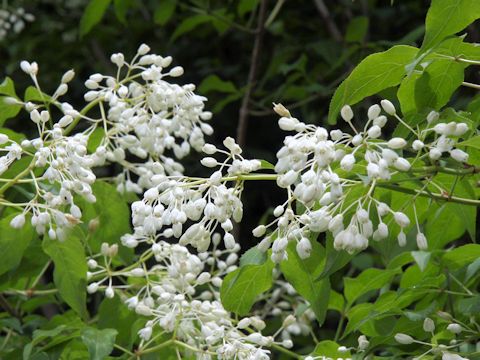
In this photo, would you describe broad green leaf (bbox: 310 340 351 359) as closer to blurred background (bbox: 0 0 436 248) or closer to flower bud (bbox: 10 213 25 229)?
flower bud (bbox: 10 213 25 229)

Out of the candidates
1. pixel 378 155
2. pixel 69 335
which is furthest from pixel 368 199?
pixel 69 335

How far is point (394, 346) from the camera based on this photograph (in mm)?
2338

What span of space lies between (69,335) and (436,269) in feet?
3.13

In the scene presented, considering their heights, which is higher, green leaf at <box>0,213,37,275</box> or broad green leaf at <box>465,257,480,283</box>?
broad green leaf at <box>465,257,480,283</box>

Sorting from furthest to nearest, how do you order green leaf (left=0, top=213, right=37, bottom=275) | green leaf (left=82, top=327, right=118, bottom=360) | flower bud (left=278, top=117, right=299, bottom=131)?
green leaf (left=0, top=213, right=37, bottom=275) < green leaf (left=82, top=327, right=118, bottom=360) < flower bud (left=278, top=117, right=299, bottom=131)

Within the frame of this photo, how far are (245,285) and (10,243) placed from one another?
0.68 metres

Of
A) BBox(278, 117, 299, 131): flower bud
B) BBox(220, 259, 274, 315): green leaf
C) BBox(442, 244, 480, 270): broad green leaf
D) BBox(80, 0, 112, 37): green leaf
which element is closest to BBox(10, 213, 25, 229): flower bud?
BBox(220, 259, 274, 315): green leaf

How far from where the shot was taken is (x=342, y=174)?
192 cm

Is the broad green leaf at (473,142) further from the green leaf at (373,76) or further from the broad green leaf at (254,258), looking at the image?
the broad green leaf at (254,258)

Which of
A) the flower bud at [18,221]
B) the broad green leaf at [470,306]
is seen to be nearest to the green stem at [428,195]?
the broad green leaf at [470,306]

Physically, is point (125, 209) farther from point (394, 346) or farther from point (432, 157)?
point (432, 157)

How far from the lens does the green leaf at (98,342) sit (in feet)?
7.37

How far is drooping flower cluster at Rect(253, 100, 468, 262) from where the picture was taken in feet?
5.79

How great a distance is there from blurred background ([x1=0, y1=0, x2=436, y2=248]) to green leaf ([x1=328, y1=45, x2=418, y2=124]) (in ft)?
7.25
